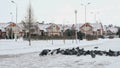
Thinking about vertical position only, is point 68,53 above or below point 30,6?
below

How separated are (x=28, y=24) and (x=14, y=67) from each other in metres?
41.0

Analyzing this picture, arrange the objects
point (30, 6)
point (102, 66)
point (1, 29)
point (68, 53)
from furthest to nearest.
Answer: point (1, 29), point (30, 6), point (68, 53), point (102, 66)

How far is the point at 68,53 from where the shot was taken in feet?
86.2

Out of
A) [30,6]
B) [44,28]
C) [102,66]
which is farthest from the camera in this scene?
[44,28]

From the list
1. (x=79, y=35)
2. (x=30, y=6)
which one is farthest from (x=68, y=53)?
(x=79, y=35)

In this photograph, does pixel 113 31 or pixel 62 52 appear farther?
pixel 113 31

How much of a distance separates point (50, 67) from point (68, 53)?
9.68m

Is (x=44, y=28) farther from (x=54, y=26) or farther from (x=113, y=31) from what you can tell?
(x=113, y=31)

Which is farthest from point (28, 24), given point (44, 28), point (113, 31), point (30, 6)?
point (113, 31)

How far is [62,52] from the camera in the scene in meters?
27.3

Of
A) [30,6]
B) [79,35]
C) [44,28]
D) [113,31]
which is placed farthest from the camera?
[113,31]

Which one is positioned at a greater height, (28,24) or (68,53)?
(28,24)

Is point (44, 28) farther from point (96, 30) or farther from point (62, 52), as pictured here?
point (62, 52)

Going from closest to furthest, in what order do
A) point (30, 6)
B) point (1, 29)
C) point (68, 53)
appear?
point (68, 53)
point (30, 6)
point (1, 29)
